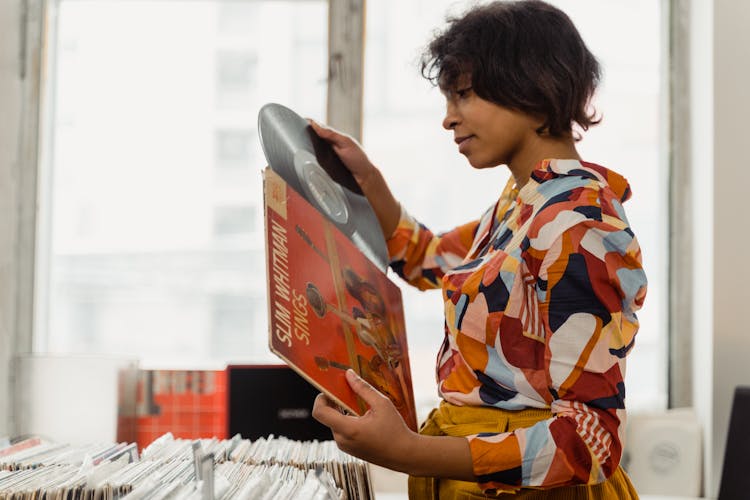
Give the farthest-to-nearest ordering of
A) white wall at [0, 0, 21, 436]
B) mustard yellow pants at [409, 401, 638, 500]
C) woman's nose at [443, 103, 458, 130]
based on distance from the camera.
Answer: white wall at [0, 0, 21, 436]
woman's nose at [443, 103, 458, 130]
mustard yellow pants at [409, 401, 638, 500]

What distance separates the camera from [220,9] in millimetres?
2467

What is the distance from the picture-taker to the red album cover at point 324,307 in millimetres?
697

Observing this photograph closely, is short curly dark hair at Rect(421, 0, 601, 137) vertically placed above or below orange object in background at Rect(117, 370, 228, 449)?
above

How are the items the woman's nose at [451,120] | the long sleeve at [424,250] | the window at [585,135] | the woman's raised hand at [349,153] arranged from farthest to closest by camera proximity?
the window at [585,135], the long sleeve at [424,250], the woman's raised hand at [349,153], the woman's nose at [451,120]

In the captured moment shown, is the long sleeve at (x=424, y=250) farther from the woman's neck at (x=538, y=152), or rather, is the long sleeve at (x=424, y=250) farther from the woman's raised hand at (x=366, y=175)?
the woman's neck at (x=538, y=152)

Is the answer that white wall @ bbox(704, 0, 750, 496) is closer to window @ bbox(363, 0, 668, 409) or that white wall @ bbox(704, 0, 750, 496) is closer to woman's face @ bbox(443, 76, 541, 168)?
window @ bbox(363, 0, 668, 409)

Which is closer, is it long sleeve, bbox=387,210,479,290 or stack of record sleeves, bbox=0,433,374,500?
stack of record sleeves, bbox=0,433,374,500

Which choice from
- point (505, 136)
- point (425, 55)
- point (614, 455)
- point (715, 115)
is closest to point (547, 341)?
point (614, 455)

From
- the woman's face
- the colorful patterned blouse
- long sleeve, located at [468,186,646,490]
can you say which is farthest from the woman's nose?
long sleeve, located at [468,186,646,490]

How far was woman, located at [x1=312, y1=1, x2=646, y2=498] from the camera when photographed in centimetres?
76

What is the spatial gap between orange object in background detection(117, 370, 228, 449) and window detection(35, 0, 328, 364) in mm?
158

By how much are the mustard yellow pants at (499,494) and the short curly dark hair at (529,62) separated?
1.12 feet

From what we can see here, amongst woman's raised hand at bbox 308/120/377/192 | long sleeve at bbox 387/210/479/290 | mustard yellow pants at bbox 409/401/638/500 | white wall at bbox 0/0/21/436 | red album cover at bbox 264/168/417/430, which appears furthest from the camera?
white wall at bbox 0/0/21/436

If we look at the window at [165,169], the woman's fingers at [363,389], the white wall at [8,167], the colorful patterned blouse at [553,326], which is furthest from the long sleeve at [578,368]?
the white wall at [8,167]
